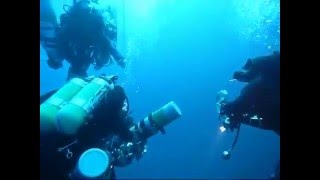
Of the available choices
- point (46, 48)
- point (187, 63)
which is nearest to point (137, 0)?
point (187, 63)

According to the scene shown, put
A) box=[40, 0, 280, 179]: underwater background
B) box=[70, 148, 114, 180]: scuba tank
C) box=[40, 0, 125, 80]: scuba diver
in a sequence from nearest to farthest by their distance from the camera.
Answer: box=[70, 148, 114, 180]: scuba tank < box=[40, 0, 125, 80]: scuba diver < box=[40, 0, 280, 179]: underwater background

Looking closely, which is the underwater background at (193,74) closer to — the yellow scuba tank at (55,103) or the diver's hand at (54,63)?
the diver's hand at (54,63)

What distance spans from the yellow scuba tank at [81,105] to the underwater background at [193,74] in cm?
2307

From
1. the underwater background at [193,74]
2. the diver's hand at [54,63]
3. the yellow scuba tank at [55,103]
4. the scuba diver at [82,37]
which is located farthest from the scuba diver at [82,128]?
the underwater background at [193,74]

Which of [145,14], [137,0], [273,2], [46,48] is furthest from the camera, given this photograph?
[145,14]

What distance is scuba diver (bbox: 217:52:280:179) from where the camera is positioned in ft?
13.1

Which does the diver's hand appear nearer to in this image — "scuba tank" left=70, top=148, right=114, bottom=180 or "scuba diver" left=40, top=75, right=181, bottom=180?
"scuba diver" left=40, top=75, right=181, bottom=180

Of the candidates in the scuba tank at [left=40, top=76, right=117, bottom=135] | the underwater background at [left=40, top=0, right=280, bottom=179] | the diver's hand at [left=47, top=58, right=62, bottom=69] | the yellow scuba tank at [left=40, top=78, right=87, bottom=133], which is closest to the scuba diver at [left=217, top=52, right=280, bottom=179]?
the scuba tank at [left=40, top=76, right=117, bottom=135]

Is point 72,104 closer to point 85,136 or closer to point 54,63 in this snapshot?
point 85,136

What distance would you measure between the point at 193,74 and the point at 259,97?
36.4 m

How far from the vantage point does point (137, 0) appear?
2862 cm

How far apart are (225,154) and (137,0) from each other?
2543cm

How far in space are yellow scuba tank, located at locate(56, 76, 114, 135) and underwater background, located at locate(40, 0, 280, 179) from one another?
2307 cm

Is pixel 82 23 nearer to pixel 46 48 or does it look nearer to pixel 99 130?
pixel 46 48
